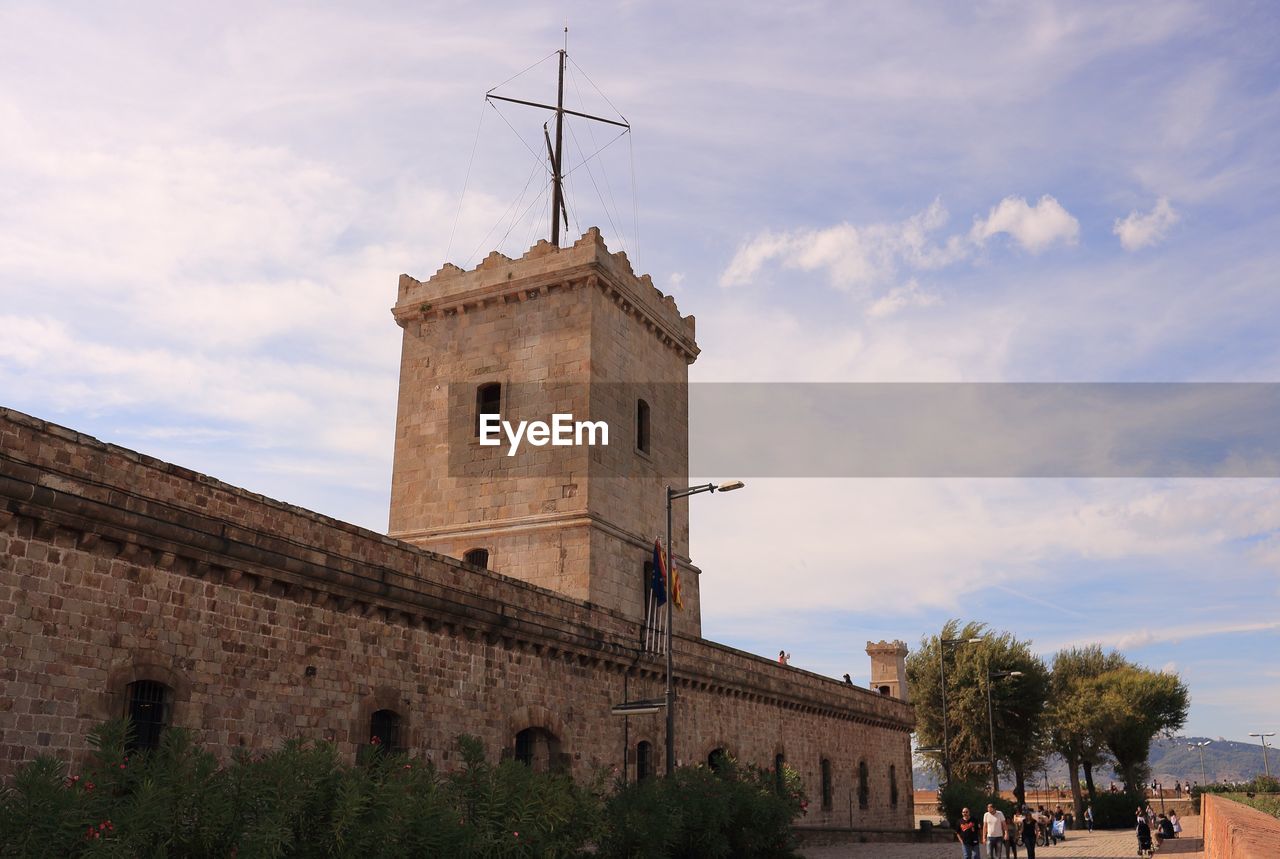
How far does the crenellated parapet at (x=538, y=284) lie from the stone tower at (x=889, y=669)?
22.4m

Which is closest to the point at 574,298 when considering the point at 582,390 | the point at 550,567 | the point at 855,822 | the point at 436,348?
the point at 582,390

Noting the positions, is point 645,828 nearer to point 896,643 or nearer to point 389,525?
point 389,525

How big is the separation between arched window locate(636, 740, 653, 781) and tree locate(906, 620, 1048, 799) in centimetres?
3326

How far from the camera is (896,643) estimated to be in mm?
45781

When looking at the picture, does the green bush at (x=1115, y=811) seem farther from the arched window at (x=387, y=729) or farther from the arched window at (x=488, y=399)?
the arched window at (x=387, y=729)

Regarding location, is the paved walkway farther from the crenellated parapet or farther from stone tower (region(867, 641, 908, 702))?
the crenellated parapet

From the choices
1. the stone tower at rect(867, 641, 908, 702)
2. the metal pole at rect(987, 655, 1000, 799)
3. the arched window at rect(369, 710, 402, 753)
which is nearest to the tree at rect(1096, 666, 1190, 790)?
the metal pole at rect(987, 655, 1000, 799)

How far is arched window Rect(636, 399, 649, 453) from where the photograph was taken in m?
27.8

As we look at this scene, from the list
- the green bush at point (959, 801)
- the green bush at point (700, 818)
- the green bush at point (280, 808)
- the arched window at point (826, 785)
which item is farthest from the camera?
the green bush at point (959, 801)

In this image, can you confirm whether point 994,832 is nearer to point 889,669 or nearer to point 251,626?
point 251,626

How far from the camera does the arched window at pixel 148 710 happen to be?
11.7 meters

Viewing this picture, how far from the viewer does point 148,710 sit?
1190 cm

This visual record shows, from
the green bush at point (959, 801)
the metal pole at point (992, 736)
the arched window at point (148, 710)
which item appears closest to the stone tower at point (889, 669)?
the metal pole at point (992, 736)

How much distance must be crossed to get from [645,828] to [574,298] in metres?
14.3
